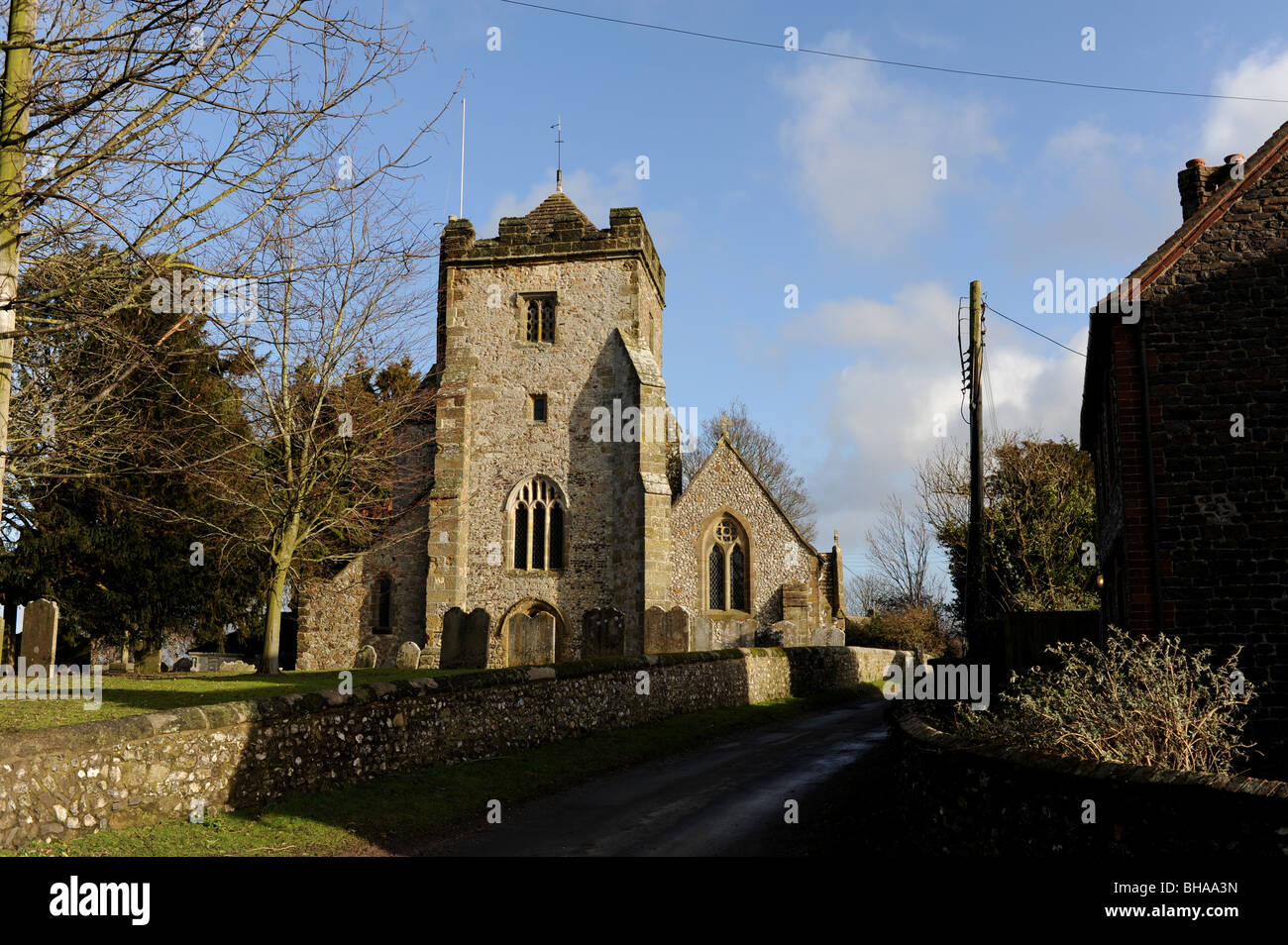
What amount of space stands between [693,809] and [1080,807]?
5544 millimetres

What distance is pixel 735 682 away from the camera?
877 inches

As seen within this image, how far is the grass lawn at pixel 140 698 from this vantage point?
10195 mm

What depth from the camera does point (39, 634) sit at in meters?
14.6

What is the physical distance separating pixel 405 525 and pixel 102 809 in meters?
20.0

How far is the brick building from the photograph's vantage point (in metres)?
11.7

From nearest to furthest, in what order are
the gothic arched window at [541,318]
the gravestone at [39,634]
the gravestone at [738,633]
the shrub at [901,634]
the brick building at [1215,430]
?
the brick building at [1215,430]
the gravestone at [39,634]
the gothic arched window at [541,318]
the gravestone at [738,633]
the shrub at [901,634]

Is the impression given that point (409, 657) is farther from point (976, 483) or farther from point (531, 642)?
point (976, 483)

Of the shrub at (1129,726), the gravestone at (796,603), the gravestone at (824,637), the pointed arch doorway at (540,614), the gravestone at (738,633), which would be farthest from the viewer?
the gravestone at (738,633)

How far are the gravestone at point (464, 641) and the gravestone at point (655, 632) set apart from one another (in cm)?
552

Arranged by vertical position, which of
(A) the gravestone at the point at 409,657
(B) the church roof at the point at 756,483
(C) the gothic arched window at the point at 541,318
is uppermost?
(C) the gothic arched window at the point at 541,318

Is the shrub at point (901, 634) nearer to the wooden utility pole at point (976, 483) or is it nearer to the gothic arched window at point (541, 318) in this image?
the gothic arched window at point (541, 318)

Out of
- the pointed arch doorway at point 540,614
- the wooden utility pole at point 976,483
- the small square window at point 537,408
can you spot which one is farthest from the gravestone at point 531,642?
the small square window at point 537,408

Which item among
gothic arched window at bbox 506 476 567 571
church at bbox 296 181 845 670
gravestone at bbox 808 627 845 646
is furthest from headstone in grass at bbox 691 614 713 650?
gravestone at bbox 808 627 845 646

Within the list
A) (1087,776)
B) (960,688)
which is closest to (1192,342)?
(960,688)
